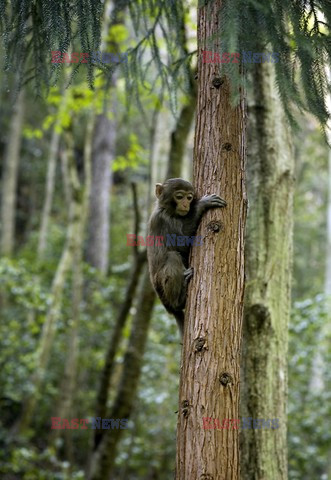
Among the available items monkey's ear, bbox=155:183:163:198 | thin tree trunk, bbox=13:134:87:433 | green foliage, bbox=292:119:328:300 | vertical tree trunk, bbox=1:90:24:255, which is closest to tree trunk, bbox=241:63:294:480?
monkey's ear, bbox=155:183:163:198

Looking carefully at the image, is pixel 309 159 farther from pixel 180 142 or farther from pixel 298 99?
pixel 298 99

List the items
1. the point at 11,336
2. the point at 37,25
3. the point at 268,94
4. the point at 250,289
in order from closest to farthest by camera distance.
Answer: the point at 37,25 → the point at 250,289 → the point at 268,94 → the point at 11,336

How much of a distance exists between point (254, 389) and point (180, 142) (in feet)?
10.4

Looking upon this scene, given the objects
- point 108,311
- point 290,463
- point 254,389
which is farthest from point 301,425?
point 254,389

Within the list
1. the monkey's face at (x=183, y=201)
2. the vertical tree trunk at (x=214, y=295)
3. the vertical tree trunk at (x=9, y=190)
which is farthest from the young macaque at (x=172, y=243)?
the vertical tree trunk at (x=9, y=190)

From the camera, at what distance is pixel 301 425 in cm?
827

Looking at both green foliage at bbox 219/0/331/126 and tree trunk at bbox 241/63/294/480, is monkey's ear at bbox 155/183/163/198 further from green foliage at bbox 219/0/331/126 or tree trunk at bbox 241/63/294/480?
green foliage at bbox 219/0/331/126

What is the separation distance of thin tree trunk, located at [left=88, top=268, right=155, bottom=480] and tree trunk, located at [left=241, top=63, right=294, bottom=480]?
178cm

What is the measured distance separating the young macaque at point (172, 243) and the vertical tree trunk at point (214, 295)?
758 millimetres

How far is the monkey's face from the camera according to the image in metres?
3.88

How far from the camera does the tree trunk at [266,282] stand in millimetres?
4062

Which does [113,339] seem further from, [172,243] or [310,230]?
[310,230]

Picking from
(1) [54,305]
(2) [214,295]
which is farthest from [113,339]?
(2) [214,295]

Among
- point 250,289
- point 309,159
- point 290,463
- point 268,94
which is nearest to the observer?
point 250,289
